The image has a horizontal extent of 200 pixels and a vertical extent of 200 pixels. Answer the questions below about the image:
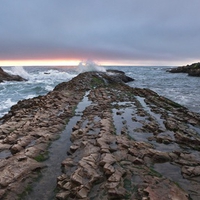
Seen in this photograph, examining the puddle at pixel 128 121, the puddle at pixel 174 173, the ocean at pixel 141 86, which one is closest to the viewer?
the puddle at pixel 174 173

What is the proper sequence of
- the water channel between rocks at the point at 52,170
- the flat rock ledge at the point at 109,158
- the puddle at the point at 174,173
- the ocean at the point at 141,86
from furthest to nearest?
the ocean at the point at 141,86
the puddle at the point at 174,173
the water channel between rocks at the point at 52,170
the flat rock ledge at the point at 109,158

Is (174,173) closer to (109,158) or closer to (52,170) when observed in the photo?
(109,158)

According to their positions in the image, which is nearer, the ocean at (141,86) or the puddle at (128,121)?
the puddle at (128,121)

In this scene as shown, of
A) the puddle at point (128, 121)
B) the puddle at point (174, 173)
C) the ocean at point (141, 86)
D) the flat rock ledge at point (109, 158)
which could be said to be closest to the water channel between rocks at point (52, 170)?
the flat rock ledge at point (109, 158)

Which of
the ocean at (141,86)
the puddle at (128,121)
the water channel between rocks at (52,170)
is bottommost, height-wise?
the ocean at (141,86)

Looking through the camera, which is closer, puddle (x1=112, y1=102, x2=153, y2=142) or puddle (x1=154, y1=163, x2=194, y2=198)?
puddle (x1=154, y1=163, x2=194, y2=198)

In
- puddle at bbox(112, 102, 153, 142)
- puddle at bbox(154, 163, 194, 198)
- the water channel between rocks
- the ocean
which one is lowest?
the ocean

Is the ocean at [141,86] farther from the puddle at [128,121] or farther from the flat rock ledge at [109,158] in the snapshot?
the flat rock ledge at [109,158]

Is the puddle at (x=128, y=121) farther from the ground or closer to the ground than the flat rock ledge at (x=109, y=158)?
closer to the ground

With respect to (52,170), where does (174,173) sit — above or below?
above

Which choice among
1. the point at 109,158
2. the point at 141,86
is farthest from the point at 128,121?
the point at 141,86

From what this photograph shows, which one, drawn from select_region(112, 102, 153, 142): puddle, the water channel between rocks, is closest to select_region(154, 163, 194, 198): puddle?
select_region(112, 102, 153, 142): puddle

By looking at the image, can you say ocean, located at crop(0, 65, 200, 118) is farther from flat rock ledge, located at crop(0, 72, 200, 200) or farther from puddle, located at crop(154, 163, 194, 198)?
puddle, located at crop(154, 163, 194, 198)

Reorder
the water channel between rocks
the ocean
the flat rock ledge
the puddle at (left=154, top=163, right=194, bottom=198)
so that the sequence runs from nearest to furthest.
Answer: the flat rock ledge < the water channel between rocks < the puddle at (left=154, top=163, right=194, bottom=198) < the ocean
